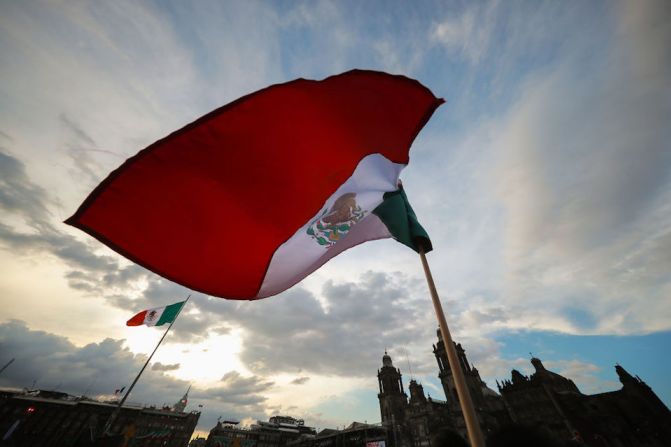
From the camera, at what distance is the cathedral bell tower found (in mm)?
47250

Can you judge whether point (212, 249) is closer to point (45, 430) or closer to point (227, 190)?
point (227, 190)

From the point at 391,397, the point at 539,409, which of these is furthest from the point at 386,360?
the point at 539,409

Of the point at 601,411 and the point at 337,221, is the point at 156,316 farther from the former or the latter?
the point at 601,411

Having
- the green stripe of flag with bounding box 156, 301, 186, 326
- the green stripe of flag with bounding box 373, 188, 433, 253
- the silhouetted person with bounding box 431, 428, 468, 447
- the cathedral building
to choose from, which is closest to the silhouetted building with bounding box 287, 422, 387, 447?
the cathedral building

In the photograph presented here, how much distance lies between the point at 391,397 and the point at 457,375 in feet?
187

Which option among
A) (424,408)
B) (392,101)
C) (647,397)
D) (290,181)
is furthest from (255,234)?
(424,408)

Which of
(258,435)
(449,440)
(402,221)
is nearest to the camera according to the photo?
A: (449,440)

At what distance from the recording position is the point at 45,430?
45.4m

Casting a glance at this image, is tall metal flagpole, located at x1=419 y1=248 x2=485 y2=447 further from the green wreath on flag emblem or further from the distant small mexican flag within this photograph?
the distant small mexican flag

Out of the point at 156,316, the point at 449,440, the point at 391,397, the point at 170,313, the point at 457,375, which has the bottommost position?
the point at 449,440

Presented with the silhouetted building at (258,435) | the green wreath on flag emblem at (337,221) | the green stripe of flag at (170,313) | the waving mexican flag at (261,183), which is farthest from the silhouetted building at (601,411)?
the silhouetted building at (258,435)

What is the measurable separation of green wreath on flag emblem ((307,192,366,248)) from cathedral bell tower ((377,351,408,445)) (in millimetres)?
53964

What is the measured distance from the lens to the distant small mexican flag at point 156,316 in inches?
563

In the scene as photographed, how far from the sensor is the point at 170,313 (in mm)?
14812
